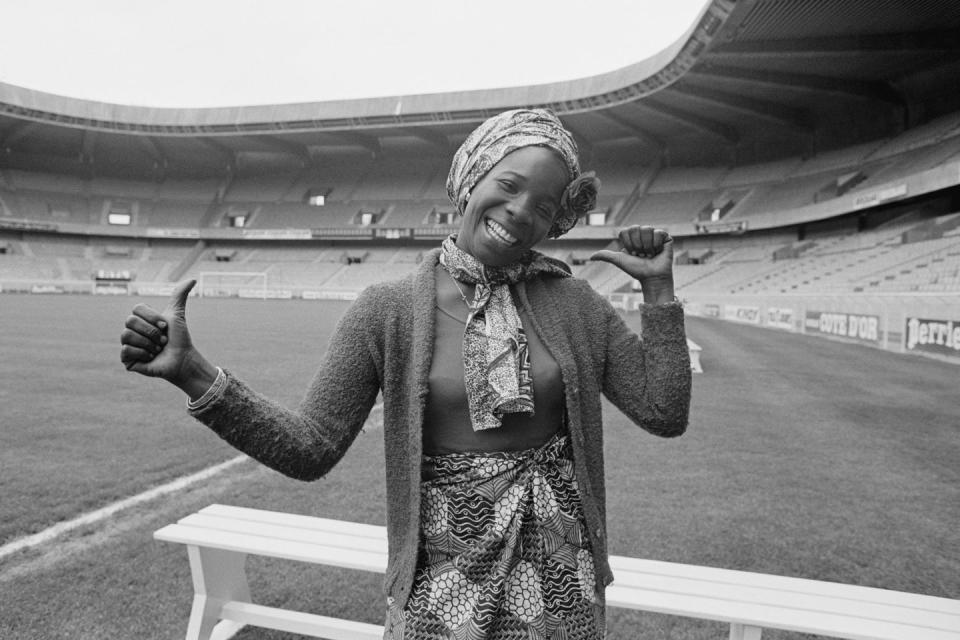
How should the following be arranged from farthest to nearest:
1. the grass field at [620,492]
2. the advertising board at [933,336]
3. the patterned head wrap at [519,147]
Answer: the advertising board at [933,336], the grass field at [620,492], the patterned head wrap at [519,147]

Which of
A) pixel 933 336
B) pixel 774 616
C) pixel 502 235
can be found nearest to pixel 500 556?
pixel 502 235

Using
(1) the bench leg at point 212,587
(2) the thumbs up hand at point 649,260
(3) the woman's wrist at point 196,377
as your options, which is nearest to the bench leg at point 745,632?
(2) the thumbs up hand at point 649,260

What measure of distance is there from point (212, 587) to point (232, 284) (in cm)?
5034

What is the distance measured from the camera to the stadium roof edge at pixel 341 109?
3525 centimetres

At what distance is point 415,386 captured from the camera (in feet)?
4.53

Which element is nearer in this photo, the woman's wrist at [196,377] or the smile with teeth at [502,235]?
the woman's wrist at [196,377]

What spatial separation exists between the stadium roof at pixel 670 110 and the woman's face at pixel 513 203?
24937 millimetres

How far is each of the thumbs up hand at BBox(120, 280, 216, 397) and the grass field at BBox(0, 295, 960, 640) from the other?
6.96ft

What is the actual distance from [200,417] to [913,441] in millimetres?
7046

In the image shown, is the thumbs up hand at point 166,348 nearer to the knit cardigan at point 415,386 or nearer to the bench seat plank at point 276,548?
the knit cardigan at point 415,386

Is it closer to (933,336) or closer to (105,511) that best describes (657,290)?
(105,511)

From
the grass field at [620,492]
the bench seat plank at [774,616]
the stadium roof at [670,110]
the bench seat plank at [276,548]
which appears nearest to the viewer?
the bench seat plank at [774,616]

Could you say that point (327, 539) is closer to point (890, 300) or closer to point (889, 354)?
point (889, 354)

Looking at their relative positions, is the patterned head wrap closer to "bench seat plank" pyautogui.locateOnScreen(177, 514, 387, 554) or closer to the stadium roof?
"bench seat plank" pyautogui.locateOnScreen(177, 514, 387, 554)
